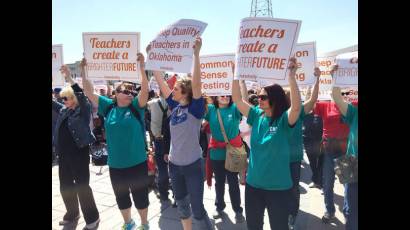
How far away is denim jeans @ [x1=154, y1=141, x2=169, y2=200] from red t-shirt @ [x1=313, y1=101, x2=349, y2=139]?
2.56 meters

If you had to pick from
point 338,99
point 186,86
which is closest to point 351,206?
point 338,99

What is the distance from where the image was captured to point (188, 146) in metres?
3.36

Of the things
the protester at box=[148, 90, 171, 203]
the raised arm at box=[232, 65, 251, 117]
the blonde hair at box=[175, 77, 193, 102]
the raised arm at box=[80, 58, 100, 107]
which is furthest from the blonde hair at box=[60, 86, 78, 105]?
the raised arm at box=[232, 65, 251, 117]

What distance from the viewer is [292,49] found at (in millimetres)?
3125

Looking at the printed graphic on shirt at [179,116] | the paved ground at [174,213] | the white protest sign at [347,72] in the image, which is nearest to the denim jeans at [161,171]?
the paved ground at [174,213]

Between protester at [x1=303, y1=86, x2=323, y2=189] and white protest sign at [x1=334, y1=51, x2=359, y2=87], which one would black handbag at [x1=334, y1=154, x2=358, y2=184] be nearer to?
white protest sign at [x1=334, y1=51, x2=359, y2=87]

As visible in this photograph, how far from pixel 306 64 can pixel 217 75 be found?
1.29m

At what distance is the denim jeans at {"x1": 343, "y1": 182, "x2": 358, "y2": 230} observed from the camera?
3.00 metres

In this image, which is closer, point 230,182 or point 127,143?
point 127,143

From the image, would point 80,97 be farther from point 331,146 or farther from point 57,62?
point 331,146
